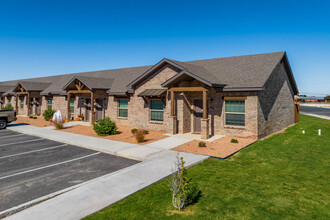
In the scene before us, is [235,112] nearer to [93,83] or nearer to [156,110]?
[156,110]

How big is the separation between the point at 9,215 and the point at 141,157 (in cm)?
554

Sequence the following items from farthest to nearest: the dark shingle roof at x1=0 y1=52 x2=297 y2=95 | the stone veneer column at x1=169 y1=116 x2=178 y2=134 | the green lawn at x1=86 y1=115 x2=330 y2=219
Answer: the stone veneer column at x1=169 y1=116 x2=178 y2=134
the dark shingle roof at x1=0 y1=52 x2=297 y2=95
the green lawn at x1=86 y1=115 x2=330 y2=219

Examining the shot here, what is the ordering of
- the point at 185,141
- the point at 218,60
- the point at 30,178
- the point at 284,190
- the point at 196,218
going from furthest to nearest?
the point at 218,60 → the point at 185,141 → the point at 30,178 → the point at 284,190 → the point at 196,218

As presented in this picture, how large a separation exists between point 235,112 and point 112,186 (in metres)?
10.7

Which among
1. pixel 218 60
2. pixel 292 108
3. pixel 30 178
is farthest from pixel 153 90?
pixel 292 108

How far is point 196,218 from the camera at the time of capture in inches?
196

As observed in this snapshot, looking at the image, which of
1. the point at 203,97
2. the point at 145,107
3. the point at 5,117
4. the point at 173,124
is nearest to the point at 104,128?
the point at 145,107

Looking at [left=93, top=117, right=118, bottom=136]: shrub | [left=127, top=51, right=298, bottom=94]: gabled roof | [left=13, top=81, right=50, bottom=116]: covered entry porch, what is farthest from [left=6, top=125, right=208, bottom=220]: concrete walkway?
[left=13, top=81, right=50, bottom=116]: covered entry porch

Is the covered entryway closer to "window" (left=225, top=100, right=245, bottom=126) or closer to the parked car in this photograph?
"window" (left=225, top=100, right=245, bottom=126)

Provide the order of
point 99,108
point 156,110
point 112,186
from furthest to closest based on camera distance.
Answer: point 99,108, point 156,110, point 112,186

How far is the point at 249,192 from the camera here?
250 inches

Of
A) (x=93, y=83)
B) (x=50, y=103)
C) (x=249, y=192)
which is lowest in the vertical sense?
(x=249, y=192)

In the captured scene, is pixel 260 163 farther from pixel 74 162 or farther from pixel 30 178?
pixel 30 178

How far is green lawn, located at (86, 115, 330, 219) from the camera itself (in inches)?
204
